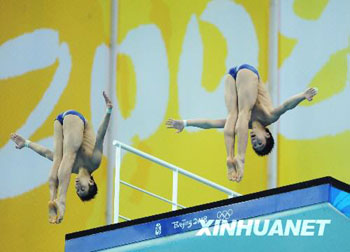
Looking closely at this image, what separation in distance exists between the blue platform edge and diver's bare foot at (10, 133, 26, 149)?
196 centimetres

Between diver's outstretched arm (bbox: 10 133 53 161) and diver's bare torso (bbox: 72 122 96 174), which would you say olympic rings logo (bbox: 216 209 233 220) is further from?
diver's outstretched arm (bbox: 10 133 53 161)

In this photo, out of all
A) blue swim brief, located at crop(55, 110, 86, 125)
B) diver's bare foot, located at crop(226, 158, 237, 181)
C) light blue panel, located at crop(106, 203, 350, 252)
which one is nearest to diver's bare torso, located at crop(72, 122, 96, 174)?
blue swim brief, located at crop(55, 110, 86, 125)

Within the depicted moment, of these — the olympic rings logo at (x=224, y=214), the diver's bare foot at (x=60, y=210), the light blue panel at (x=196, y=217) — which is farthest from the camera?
the diver's bare foot at (x=60, y=210)

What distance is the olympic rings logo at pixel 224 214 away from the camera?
5715mm

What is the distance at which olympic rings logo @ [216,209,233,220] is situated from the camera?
18.7 ft

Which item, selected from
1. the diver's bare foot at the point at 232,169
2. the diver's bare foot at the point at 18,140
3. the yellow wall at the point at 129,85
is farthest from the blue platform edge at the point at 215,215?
the yellow wall at the point at 129,85

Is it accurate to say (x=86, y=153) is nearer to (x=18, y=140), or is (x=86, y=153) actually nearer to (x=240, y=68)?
(x=18, y=140)

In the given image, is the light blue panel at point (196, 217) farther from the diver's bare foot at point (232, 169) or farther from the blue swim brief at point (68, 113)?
the blue swim brief at point (68, 113)

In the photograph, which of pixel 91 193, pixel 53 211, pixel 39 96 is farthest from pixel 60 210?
pixel 39 96

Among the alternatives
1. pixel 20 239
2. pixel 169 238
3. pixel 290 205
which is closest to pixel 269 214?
pixel 290 205

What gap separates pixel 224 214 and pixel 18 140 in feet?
9.45

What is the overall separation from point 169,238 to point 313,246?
864 millimetres

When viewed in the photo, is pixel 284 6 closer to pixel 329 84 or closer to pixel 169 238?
pixel 329 84

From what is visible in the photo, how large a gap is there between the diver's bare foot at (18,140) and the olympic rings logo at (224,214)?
280cm
